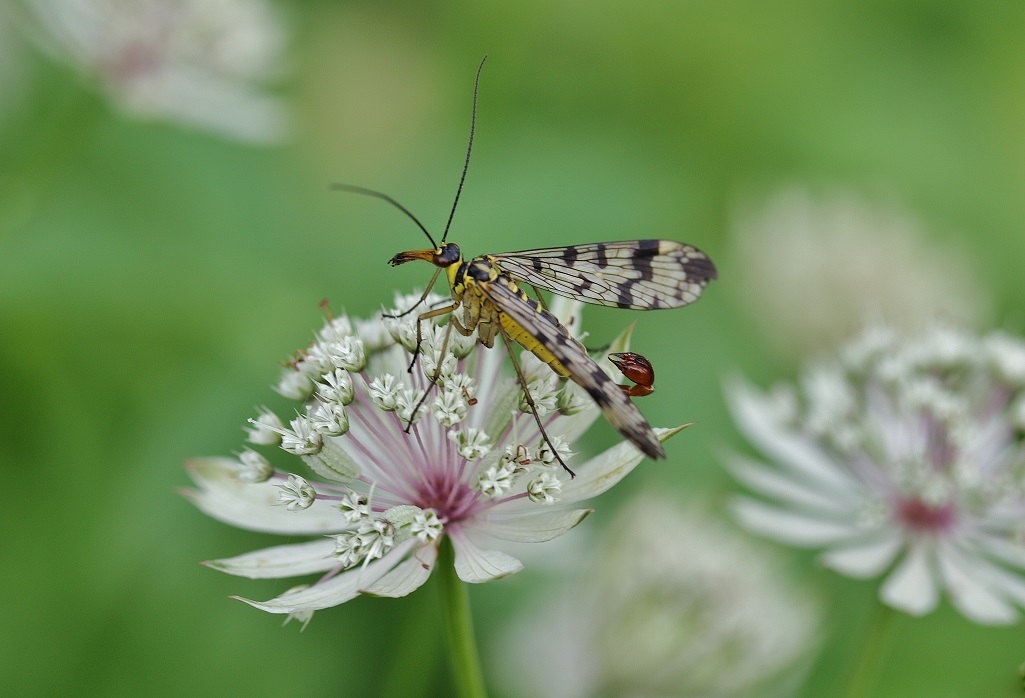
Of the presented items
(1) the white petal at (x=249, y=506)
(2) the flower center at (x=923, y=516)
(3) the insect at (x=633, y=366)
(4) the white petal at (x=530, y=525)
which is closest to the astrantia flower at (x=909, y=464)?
(2) the flower center at (x=923, y=516)

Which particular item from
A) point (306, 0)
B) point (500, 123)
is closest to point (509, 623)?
point (500, 123)

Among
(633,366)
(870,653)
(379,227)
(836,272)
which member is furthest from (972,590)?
(379,227)

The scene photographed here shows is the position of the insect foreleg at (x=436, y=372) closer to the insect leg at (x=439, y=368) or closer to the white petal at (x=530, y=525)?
the insect leg at (x=439, y=368)

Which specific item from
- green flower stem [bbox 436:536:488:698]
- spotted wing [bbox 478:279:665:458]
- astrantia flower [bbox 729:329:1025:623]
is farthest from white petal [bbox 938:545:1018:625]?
green flower stem [bbox 436:536:488:698]

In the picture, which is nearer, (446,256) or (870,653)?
(446,256)

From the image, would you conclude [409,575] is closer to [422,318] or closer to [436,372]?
[436,372]

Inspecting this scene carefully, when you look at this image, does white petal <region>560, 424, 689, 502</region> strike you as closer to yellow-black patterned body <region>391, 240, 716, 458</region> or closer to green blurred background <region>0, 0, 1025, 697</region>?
yellow-black patterned body <region>391, 240, 716, 458</region>

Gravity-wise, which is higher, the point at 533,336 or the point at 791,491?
the point at 533,336
